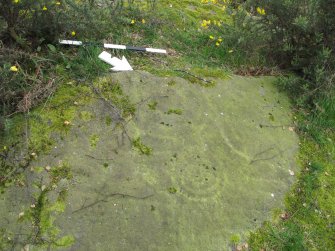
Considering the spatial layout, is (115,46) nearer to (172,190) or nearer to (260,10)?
(260,10)

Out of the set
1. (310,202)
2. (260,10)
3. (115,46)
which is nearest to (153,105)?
(115,46)

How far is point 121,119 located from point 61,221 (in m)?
1.14

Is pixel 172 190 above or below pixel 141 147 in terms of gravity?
below

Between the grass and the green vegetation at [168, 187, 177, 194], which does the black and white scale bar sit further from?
the green vegetation at [168, 187, 177, 194]

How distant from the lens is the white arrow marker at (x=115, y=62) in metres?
4.29

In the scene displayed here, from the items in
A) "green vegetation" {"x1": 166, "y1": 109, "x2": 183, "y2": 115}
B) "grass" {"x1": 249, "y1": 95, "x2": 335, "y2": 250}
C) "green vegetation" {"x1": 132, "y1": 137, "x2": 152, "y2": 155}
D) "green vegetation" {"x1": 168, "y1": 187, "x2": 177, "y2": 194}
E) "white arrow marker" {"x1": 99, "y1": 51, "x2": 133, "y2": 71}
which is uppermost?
"white arrow marker" {"x1": 99, "y1": 51, "x2": 133, "y2": 71}

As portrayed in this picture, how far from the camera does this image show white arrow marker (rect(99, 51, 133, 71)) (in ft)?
14.1

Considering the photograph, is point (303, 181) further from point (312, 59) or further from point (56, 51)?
point (56, 51)

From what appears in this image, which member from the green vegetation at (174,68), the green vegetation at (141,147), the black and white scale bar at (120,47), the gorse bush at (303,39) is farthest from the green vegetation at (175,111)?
the gorse bush at (303,39)

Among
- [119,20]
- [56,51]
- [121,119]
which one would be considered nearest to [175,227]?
[121,119]

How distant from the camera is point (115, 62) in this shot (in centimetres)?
435

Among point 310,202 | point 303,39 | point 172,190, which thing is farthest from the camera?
point 303,39

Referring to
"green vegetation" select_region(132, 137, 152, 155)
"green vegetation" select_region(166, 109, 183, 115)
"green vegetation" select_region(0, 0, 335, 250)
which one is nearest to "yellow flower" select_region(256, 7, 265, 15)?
"green vegetation" select_region(0, 0, 335, 250)

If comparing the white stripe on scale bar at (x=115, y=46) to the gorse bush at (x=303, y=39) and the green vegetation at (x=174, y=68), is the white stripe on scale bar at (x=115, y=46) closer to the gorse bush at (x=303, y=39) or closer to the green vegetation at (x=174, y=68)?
the green vegetation at (x=174, y=68)
